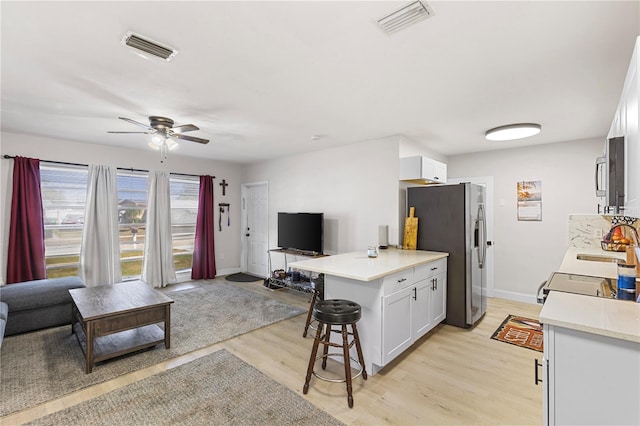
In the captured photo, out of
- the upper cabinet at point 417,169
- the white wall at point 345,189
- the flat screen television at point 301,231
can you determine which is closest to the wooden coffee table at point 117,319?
the flat screen television at point 301,231

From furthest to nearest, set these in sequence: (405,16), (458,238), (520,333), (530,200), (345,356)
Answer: (530,200), (458,238), (520,333), (345,356), (405,16)

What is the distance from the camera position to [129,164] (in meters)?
5.09

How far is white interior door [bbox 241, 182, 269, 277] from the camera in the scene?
20.3 ft

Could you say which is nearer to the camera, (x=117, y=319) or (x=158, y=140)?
(x=117, y=319)

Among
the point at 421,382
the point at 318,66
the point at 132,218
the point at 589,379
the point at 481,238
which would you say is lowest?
the point at 421,382

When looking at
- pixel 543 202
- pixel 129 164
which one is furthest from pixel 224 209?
pixel 543 202

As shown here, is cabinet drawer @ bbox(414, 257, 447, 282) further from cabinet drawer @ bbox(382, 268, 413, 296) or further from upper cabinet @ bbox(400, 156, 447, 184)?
upper cabinet @ bbox(400, 156, 447, 184)

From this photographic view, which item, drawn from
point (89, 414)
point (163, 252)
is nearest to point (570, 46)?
point (89, 414)

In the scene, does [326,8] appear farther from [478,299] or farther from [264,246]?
[264,246]

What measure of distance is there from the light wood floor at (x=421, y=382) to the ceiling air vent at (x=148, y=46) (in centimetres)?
245

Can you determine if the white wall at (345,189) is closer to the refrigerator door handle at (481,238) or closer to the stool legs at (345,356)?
the refrigerator door handle at (481,238)

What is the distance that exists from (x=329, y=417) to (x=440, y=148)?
408cm

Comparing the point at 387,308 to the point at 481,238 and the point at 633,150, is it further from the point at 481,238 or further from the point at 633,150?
the point at 481,238

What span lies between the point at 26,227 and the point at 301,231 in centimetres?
383
